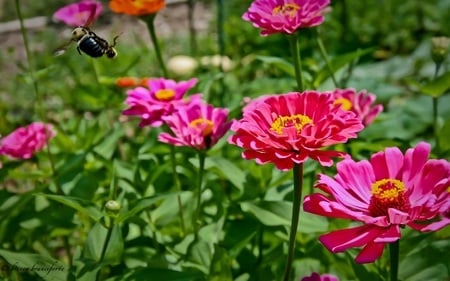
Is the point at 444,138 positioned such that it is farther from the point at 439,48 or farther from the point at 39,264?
the point at 39,264

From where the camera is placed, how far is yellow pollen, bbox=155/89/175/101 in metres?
1.10

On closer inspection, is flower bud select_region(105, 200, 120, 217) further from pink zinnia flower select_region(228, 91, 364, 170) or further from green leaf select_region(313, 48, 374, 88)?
green leaf select_region(313, 48, 374, 88)

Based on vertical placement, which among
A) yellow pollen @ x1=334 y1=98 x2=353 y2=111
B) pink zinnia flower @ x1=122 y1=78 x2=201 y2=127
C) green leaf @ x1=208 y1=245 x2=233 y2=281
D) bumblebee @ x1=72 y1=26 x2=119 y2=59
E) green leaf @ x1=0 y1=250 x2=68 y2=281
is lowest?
green leaf @ x1=208 y1=245 x2=233 y2=281

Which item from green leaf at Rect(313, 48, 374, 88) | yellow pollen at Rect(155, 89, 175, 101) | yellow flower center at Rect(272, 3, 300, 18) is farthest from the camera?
green leaf at Rect(313, 48, 374, 88)

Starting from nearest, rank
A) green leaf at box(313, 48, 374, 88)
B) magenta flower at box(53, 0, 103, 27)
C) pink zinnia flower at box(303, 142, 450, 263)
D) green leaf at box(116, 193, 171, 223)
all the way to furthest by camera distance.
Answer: pink zinnia flower at box(303, 142, 450, 263), green leaf at box(116, 193, 171, 223), green leaf at box(313, 48, 374, 88), magenta flower at box(53, 0, 103, 27)

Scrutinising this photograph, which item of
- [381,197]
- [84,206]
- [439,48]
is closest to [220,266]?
[84,206]

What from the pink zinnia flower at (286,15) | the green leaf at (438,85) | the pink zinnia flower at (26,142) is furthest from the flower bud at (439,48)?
the pink zinnia flower at (26,142)

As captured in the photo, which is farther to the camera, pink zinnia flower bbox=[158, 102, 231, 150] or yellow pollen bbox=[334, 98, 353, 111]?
yellow pollen bbox=[334, 98, 353, 111]

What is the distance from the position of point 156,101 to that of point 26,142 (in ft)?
1.24

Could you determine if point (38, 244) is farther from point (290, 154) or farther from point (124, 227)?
point (290, 154)

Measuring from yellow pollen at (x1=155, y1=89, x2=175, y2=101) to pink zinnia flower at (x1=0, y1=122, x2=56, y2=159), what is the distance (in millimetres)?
341

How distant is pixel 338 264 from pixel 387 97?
2.89ft

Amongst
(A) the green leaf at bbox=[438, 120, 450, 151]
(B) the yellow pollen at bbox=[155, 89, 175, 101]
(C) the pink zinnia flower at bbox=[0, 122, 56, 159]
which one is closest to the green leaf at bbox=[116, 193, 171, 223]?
(B) the yellow pollen at bbox=[155, 89, 175, 101]

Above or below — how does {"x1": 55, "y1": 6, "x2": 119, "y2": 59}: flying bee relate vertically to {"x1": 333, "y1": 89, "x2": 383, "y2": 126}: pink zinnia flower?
above
